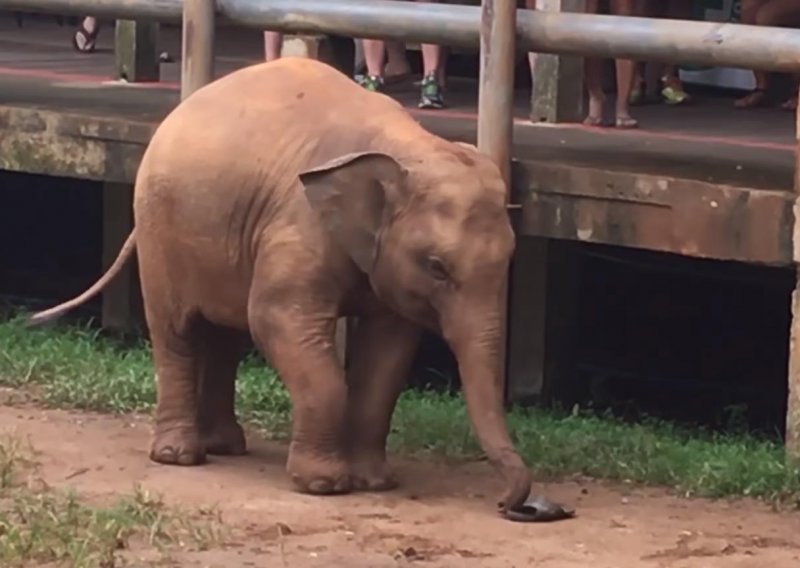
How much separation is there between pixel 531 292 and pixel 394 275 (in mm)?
3012

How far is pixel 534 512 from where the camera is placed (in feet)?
23.3

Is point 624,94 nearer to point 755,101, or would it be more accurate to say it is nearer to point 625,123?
point 625,123

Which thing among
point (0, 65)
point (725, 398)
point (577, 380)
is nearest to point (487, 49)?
point (577, 380)

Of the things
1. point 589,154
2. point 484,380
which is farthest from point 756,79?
point 484,380

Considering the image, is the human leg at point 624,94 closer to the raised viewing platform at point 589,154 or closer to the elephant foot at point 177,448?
the raised viewing platform at point 589,154

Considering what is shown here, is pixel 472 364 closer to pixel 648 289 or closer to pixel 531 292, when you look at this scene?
pixel 531 292

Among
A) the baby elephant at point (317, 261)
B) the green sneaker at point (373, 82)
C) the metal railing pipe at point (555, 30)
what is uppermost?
the metal railing pipe at point (555, 30)

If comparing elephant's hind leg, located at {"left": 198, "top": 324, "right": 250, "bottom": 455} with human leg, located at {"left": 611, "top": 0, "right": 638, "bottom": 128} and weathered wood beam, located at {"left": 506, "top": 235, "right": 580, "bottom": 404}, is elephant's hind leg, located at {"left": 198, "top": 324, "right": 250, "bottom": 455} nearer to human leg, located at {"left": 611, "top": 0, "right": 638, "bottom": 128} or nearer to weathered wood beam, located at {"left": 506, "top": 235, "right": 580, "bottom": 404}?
weathered wood beam, located at {"left": 506, "top": 235, "right": 580, "bottom": 404}

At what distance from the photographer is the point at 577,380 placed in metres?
10.5

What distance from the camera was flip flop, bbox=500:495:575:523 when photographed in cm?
710

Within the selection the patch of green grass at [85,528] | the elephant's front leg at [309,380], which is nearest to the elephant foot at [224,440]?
the elephant's front leg at [309,380]

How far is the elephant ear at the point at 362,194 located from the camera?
718 centimetres

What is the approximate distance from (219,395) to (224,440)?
16 centimetres

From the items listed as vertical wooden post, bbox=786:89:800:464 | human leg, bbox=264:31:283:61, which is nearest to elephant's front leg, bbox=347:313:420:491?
vertical wooden post, bbox=786:89:800:464
